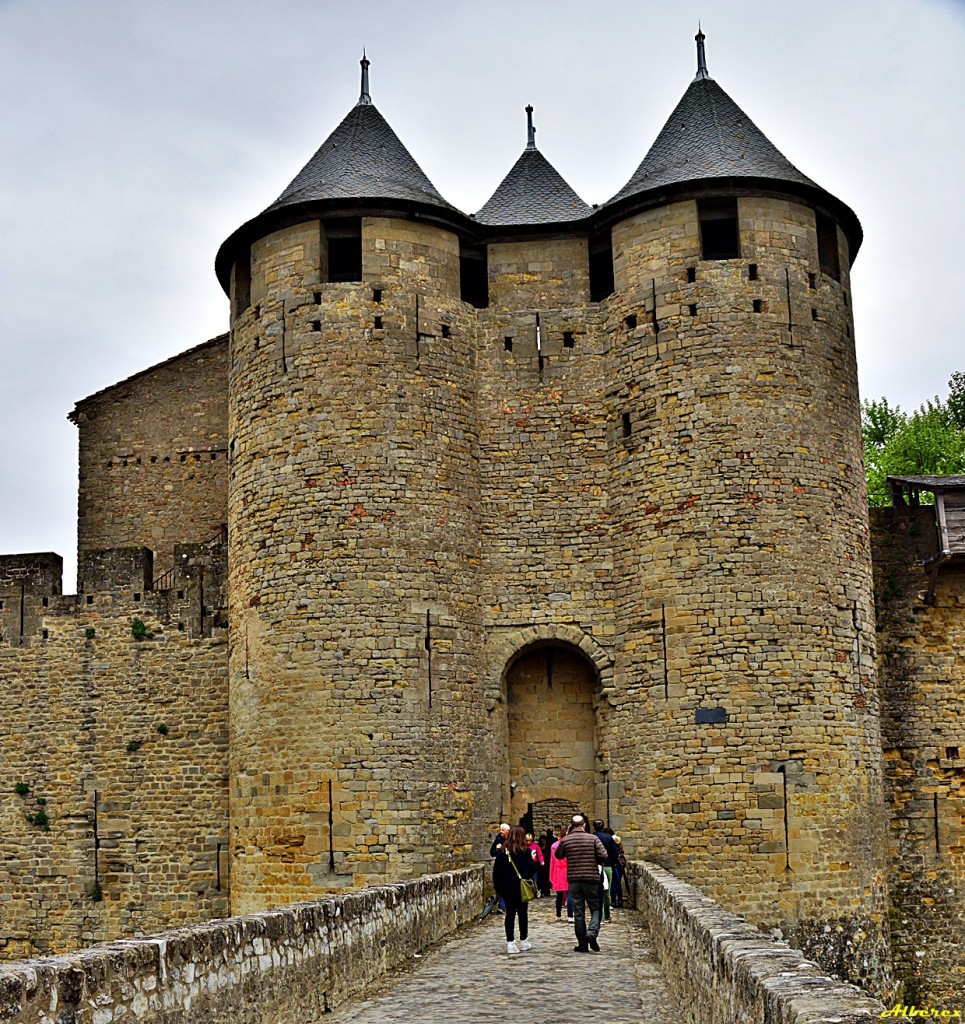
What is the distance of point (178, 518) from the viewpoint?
76.3 feet

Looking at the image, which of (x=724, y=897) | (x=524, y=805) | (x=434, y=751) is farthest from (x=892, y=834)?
(x=434, y=751)

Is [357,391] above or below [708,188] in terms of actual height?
below

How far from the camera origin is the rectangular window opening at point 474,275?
20.4m

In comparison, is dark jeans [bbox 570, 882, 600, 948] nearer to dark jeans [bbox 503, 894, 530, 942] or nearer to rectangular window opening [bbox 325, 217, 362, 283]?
dark jeans [bbox 503, 894, 530, 942]

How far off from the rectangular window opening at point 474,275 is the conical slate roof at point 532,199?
0.47 meters

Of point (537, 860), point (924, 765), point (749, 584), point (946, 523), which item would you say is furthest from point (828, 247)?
point (537, 860)

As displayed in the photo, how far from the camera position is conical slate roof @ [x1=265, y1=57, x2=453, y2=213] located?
19.4 m

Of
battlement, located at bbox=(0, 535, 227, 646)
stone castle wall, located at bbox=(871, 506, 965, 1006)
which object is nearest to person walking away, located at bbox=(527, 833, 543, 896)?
stone castle wall, located at bbox=(871, 506, 965, 1006)

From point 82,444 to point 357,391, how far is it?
25.3ft

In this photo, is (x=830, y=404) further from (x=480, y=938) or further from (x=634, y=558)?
(x=480, y=938)

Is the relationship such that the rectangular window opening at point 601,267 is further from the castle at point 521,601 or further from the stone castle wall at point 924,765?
the stone castle wall at point 924,765

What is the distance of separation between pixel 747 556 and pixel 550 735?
383 centimetres

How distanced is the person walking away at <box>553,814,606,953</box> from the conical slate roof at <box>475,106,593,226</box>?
35.4 feet

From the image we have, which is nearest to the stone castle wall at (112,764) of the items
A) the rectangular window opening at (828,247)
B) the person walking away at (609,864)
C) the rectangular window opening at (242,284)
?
the rectangular window opening at (242,284)
